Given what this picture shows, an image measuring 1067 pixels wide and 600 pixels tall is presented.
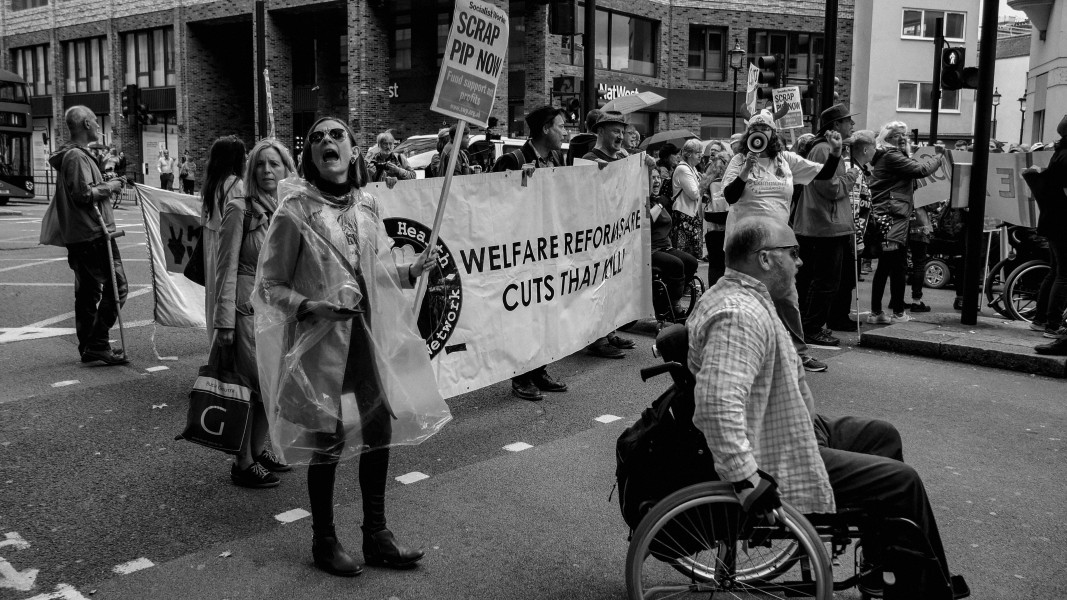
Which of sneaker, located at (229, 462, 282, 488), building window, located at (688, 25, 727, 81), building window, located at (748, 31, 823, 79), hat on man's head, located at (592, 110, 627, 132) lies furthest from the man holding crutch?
building window, located at (748, 31, 823, 79)

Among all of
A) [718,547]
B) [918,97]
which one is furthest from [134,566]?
[918,97]

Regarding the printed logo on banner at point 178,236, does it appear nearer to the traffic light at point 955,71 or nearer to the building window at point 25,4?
the traffic light at point 955,71

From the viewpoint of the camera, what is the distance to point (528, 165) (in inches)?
254

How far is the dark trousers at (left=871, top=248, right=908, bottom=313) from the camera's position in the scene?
9156mm

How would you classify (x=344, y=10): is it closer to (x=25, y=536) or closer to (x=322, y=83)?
(x=322, y=83)

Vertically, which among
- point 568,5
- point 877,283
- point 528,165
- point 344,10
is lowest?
point 877,283

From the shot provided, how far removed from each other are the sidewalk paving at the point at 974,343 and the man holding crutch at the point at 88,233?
6381mm

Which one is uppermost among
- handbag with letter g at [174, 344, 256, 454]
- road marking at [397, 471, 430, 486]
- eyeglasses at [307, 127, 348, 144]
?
eyeglasses at [307, 127, 348, 144]

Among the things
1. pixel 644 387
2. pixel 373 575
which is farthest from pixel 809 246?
pixel 373 575

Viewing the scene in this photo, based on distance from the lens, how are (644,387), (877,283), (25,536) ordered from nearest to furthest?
(25,536) < (644,387) < (877,283)

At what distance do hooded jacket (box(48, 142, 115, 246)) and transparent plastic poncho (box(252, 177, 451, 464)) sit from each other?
4.32 metres

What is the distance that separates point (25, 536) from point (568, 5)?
415 inches

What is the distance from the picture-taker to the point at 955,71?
14797 mm

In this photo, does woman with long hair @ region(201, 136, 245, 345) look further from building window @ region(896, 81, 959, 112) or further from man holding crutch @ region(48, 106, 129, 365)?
building window @ region(896, 81, 959, 112)
